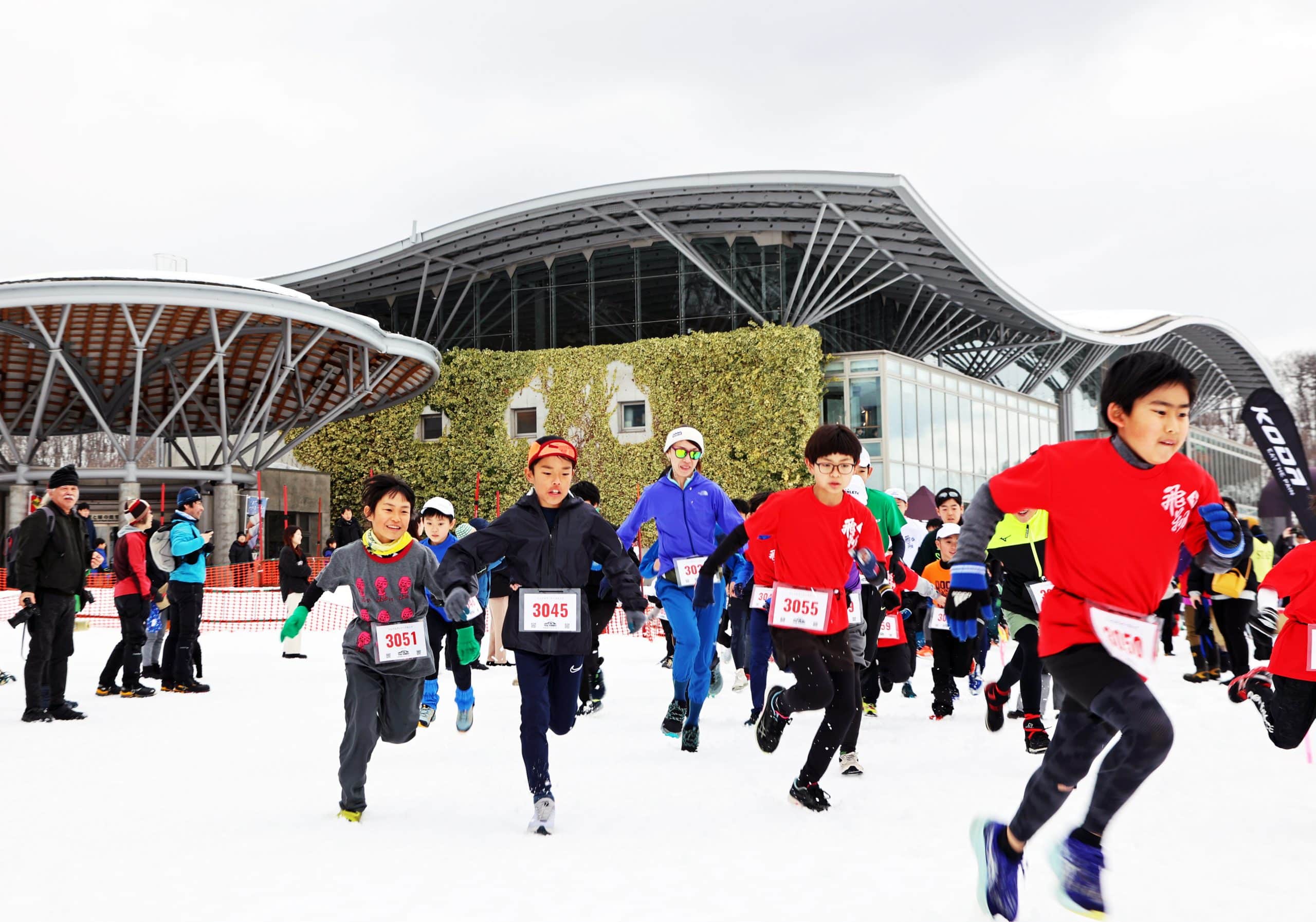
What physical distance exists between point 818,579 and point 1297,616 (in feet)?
6.52

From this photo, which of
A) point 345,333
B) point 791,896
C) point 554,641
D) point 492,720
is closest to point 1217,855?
point 791,896

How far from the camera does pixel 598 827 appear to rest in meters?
4.68

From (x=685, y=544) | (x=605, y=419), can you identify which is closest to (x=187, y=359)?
(x=605, y=419)

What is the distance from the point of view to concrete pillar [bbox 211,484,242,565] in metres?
31.6

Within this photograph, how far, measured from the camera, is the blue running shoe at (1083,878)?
10.6 feet

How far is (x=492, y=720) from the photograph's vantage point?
8.09 metres

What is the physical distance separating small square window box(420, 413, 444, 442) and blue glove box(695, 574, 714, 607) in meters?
30.9

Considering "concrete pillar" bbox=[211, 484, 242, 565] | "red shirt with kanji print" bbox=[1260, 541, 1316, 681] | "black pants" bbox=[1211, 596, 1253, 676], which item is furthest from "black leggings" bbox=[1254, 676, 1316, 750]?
"concrete pillar" bbox=[211, 484, 242, 565]

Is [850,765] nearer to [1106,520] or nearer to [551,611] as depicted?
[551,611]

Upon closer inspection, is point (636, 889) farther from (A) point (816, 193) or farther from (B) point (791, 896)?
(A) point (816, 193)

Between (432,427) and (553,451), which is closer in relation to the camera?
(553,451)

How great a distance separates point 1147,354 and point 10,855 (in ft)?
14.3

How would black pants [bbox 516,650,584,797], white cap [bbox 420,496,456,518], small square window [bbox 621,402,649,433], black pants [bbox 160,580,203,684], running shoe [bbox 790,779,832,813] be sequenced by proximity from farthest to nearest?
small square window [bbox 621,402,649,433]
black pants [bbox 160,580,203,684]
white cap [bbox 420,496,456,518]
running shoe [bbox 790,779,832,813]
black pants [bbox 516,650,584,797]

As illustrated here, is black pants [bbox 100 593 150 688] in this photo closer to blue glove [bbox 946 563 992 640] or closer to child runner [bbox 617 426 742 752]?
child runner [bbox 617 426 742 752]
